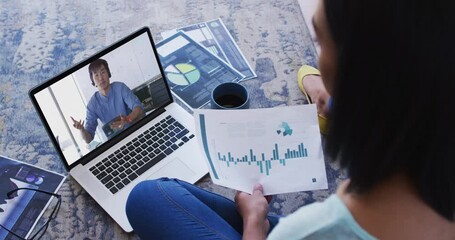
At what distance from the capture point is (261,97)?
1.23 meters

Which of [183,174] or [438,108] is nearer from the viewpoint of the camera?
[438,108]

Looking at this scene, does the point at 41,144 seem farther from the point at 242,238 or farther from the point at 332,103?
the point at 332,103

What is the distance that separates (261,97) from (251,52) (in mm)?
157

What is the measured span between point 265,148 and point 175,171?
0.20 meters

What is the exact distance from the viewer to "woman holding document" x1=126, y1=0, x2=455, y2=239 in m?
0.45

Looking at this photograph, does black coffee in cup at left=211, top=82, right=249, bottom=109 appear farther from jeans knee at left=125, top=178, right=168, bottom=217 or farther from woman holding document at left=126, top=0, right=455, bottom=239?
woman holding document at left=126, top=0, right=455, bottom=239

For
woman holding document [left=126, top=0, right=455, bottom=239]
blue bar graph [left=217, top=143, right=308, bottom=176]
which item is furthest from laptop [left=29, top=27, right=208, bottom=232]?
woman holding document [left=126, top=0, right=455, bottom=239]

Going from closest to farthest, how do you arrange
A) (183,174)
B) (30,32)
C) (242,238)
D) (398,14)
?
(398,14) < (242,238) < (183,174) < (30,32)

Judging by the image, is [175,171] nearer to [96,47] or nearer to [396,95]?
[96,47]

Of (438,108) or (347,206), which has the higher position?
(438,108)

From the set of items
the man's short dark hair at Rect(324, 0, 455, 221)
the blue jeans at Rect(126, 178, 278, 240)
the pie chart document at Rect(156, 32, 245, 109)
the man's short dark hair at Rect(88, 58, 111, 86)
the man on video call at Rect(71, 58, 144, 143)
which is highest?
the man's short dark hair at Rect(324, 0, 455, 221)

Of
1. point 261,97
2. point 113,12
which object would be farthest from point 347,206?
point 113,12

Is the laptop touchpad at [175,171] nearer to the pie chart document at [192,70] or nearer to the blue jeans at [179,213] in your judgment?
the blue jeans at [179,213]

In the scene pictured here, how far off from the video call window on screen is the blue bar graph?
9.3 inches
